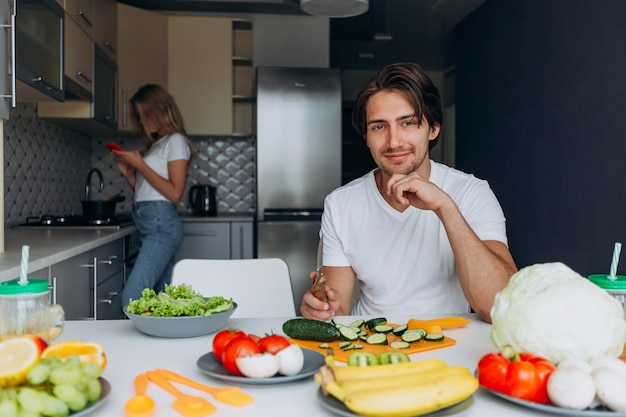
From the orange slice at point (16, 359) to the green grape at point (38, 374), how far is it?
0.03 meters

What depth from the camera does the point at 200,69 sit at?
14.5ft

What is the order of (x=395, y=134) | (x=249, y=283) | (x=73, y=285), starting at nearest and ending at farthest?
(x=395, y=134) → (x=249, y=283) → (x=73, y=285)

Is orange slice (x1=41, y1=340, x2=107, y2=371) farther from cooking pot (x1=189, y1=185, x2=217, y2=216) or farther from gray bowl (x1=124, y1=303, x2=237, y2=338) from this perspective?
cooking pot (x1=189, y1=185, x2=217, y2=216)

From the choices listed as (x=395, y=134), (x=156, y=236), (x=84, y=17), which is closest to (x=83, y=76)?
(x=84, y=17)

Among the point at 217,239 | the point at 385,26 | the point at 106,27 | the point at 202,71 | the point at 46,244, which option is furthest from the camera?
the point at 385,26

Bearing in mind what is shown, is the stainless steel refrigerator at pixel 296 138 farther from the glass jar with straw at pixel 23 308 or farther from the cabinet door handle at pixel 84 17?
the glass jar with straw at pixel 23 308

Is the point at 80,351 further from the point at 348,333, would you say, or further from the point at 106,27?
the point at 106,27

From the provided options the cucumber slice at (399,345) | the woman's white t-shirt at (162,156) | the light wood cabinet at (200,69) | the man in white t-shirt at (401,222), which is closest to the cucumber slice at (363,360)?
the cucumber slice at (399,345)

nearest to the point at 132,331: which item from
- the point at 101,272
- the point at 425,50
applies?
the point at 101,272

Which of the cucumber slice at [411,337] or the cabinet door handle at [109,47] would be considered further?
the cabinet door handle at [109,47]

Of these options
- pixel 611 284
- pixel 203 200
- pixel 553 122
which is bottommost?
pixel 611 284

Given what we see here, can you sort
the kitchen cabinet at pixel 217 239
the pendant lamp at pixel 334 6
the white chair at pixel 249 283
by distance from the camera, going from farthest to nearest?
1. the kitchen cabinet at pixel 217 239
2. the pendant lamp at pixel 334 6
3. the white chair at pixel 249 283

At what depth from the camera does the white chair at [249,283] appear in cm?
192

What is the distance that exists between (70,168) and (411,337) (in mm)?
3522
